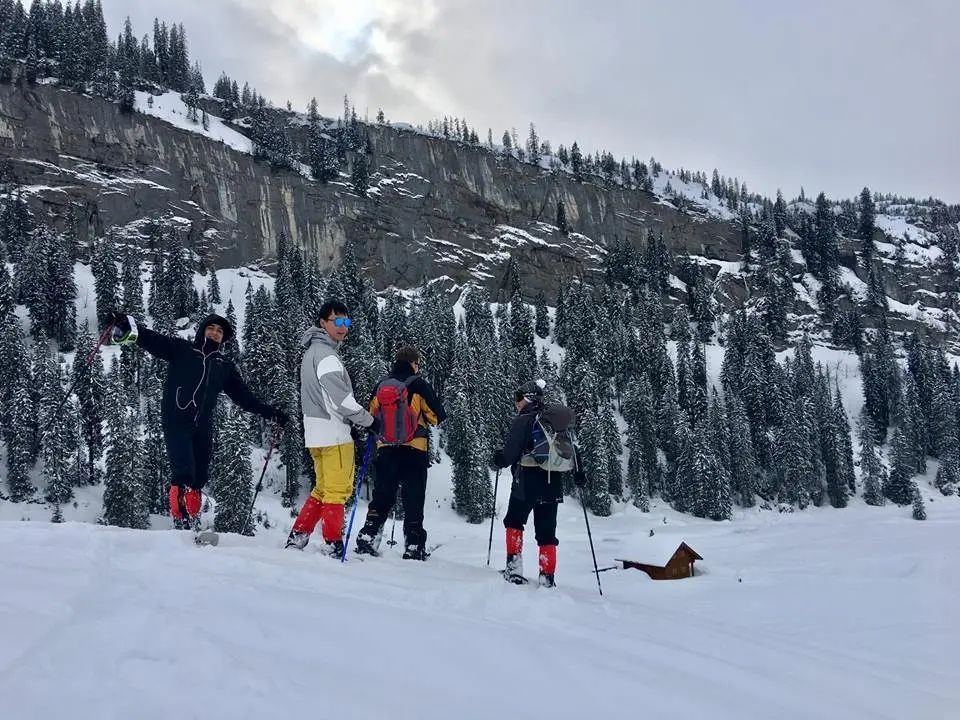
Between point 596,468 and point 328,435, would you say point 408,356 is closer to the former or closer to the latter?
point 328,435

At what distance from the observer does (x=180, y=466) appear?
6.28 m

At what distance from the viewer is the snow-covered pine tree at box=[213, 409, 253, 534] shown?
108ft

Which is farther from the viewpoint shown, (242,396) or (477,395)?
(477,395)

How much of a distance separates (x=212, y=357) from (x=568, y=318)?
85627 millimetres

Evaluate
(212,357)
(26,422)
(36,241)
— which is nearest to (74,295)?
(36,241)

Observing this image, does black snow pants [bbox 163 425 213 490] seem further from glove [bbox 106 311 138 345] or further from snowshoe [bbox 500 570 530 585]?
snowshoe [bbox 500 570 530 585]

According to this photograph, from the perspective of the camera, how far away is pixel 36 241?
2699 inches

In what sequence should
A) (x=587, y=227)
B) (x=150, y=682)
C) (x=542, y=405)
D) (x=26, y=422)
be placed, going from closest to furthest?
(x=150, y=682) → (x=542, y=405) → (x=26, y=422) → (x=587, y=227)

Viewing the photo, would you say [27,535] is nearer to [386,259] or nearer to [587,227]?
[386,259]

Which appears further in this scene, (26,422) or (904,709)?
(26,422)

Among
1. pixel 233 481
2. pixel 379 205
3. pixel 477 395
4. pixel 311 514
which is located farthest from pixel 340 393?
pixel 379 205

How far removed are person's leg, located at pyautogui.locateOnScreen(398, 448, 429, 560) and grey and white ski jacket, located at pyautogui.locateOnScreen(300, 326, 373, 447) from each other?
0.77 metres

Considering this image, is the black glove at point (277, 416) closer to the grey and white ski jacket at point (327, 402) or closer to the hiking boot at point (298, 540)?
the grey and white ski jacket at point (327, 402)

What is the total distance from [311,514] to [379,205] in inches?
4499
